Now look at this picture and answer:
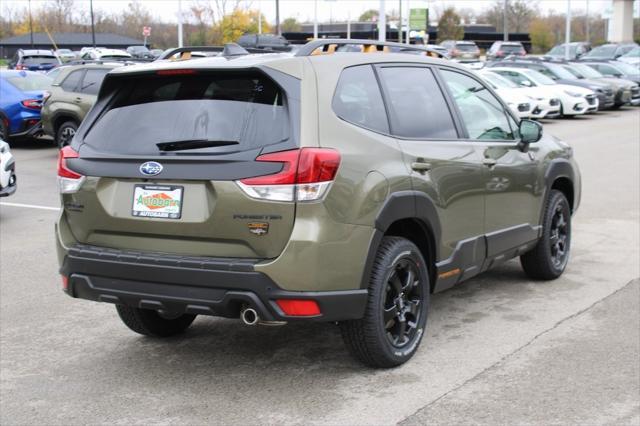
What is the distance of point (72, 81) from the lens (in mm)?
17812

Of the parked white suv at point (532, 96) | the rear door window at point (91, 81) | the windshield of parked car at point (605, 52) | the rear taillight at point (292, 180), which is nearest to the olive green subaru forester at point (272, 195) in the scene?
the rear taillight at point (292, 180)

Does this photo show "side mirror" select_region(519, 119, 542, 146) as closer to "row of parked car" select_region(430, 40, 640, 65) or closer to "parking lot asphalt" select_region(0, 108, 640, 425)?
"parking lot asphalt" select_region(0, 108, 640, 425)

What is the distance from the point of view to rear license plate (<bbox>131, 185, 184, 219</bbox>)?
4.54 meters

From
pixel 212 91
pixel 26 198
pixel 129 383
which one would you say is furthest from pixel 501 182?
pixel 26 198

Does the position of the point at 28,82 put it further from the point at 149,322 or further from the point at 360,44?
the point at 360,44

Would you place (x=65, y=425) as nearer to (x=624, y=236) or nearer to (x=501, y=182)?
(x=501, y=182)

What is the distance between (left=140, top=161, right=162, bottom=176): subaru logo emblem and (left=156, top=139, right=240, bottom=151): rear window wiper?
0.36 feet

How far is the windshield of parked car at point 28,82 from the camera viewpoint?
19.3m

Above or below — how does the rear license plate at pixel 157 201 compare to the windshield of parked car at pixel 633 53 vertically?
below

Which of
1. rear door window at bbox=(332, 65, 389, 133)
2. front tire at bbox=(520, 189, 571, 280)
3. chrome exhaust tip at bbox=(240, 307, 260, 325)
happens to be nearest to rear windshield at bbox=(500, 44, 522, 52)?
front tire at bbox=(520, 189, 571, 280)

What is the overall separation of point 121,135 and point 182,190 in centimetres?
61

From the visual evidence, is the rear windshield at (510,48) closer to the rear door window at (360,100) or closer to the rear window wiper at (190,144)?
the rear door window at (360,100)

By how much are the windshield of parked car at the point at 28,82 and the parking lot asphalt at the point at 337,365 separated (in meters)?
12.7

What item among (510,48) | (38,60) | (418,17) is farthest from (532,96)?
(510,48)
